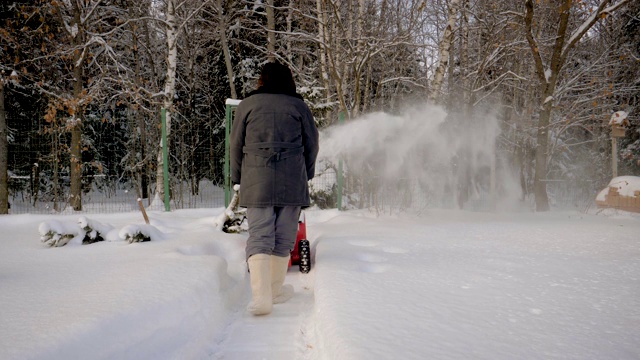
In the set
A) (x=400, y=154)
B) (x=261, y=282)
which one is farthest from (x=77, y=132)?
(x=261, y=282)

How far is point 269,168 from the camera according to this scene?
3199 millimetres

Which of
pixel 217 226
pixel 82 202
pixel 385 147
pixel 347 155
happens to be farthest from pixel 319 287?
pixel 82 202

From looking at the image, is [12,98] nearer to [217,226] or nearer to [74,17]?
[74,17]

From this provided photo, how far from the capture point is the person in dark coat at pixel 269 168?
3.20 m

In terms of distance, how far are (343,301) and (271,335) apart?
0.61 meters

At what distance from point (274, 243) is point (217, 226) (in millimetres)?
2673

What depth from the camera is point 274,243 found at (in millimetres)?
3285

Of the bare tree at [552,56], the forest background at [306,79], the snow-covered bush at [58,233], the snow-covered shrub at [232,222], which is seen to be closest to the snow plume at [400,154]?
the forest background at [306,79]

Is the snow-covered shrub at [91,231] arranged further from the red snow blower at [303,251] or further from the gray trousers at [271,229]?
the gray trousers at [271,229]

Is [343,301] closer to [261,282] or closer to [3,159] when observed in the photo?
[261,282]

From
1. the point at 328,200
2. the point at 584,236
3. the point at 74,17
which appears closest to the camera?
the point at 584,236

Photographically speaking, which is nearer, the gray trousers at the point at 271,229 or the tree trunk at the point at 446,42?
the gray trousers at the point at 271,229

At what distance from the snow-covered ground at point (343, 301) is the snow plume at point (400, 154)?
148 inches

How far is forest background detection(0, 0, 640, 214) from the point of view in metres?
9.79
